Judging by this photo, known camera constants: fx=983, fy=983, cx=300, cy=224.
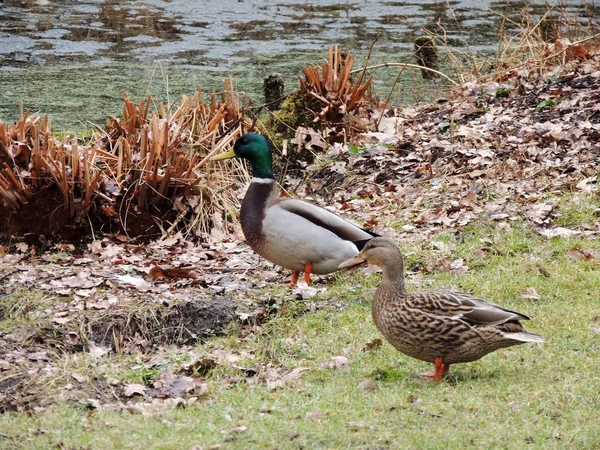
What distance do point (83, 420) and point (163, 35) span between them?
1365cm

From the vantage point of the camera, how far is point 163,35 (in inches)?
694

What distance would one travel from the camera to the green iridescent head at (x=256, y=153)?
7.61 m

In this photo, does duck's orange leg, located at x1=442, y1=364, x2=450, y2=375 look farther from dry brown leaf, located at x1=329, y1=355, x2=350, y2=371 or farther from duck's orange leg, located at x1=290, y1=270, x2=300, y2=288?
duck's orange leg, located at x1=290, y1=270, x2=300, y2=288

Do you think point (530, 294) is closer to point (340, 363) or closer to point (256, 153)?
point (340, 363)

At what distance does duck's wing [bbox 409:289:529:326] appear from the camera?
499 centimetres

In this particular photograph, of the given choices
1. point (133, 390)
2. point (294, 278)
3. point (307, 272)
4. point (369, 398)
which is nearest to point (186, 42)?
point (294, 278)

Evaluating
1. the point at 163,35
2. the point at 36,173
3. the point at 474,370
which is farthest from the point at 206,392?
the point at 163,35

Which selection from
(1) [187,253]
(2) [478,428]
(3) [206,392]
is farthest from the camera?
(1) [187,253]

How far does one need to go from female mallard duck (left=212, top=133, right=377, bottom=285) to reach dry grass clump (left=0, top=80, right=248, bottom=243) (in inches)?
66.4

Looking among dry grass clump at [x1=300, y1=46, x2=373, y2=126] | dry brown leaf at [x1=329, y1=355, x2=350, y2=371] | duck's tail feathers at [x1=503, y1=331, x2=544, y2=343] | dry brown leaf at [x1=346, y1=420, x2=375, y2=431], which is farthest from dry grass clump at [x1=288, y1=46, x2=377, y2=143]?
dry brown leaf at [x1=346, y1=420, x2=375, y2=431]

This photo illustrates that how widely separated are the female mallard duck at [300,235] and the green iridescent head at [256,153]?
1.24ft

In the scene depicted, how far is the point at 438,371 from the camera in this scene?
5.20m

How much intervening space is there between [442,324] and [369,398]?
53 centimetres

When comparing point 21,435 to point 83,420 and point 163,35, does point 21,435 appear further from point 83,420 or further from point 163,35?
point 163,35
